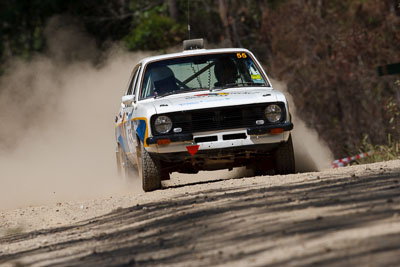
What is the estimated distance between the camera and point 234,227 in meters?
6.48

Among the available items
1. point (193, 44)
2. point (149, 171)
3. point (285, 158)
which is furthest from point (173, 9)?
point (149, 171)

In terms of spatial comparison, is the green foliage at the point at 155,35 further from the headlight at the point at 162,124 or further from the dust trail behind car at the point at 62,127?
the headlight at the point at 162,124

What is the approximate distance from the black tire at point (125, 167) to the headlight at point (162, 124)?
6.46 ft

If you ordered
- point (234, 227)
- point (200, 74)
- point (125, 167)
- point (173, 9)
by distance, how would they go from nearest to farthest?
point (234, 227)
point (200, 74)
point (125, 167)
point (173, 9)

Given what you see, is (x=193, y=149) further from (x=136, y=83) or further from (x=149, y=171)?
(x=136, y=83)

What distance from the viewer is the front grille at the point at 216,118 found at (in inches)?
397

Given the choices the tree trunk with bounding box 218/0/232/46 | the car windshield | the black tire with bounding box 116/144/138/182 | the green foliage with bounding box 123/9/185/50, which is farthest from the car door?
the green foliage with bounding box 123/9/185/50

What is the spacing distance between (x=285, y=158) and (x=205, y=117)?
1.16m

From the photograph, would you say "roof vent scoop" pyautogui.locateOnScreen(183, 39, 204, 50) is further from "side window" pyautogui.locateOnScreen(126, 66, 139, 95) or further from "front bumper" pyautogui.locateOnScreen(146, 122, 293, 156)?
"front bumper" pyautogui.locateOnScreen(146, 122, 293, 156)

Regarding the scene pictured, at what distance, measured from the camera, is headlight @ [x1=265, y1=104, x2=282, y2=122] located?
33.5 ft

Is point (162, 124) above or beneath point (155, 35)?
beneath

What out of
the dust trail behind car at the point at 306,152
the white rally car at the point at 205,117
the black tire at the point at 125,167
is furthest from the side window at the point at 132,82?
the dust trail behind car at the point at 306,152

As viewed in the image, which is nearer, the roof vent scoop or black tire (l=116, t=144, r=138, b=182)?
the roof vent scoop

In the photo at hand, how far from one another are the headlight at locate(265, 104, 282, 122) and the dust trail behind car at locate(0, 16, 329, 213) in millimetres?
2233
